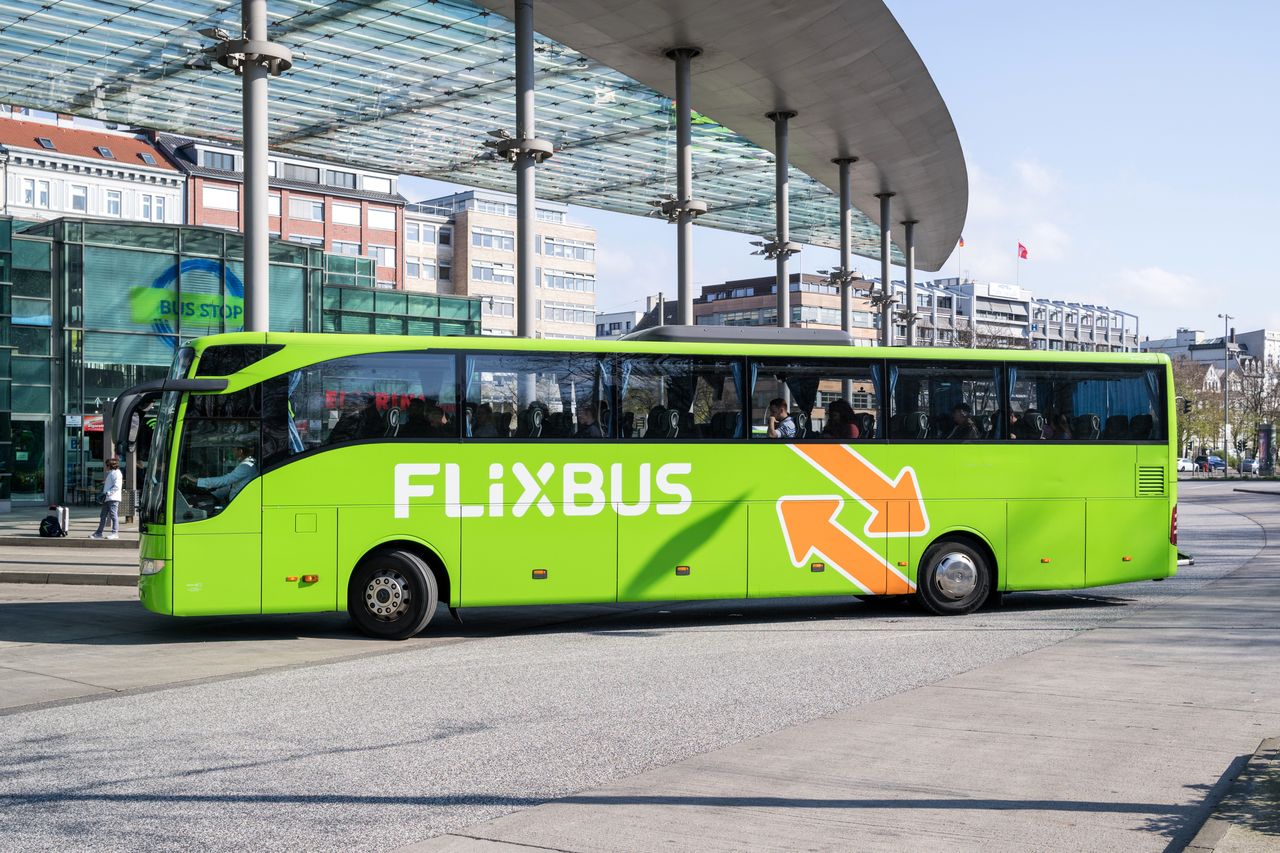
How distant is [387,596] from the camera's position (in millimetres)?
12812

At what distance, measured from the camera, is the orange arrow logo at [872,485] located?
1425cm

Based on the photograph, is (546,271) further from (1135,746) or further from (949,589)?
(1135,746)

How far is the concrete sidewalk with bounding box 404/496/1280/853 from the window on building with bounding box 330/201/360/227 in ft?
281

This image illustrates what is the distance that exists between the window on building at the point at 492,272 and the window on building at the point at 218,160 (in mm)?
24703

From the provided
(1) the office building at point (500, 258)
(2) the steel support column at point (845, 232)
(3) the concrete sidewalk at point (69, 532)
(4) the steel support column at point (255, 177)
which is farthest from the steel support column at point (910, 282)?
(1) the office building at point (500, 258)

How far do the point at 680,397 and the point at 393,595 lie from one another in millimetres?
3613

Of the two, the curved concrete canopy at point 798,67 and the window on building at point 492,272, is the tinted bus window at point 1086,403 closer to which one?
the curved concrete canopy at point 798,67

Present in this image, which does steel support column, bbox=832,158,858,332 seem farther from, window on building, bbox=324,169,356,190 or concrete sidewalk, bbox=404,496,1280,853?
window on building, bbox=324,169,356,190

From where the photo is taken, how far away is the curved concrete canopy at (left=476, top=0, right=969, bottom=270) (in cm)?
2358

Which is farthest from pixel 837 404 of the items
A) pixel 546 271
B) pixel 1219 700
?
pixel 546 271

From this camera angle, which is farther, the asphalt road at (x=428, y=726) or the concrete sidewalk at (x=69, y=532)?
the concrete sidewalk at (x=69, y=532)

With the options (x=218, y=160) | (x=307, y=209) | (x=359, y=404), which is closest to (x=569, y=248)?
(x=307, y=209)

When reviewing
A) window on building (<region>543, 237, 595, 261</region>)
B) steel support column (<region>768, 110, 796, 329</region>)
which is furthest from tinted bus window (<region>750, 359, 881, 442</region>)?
window on building (<region>543, 237, 595, 261</region>)

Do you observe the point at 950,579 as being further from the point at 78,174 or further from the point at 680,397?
the point at 78,174
